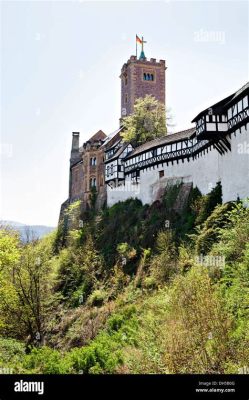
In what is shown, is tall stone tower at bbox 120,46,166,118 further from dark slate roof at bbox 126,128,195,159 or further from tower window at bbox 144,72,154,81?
dark slate roof at bbox 126,128,195,159

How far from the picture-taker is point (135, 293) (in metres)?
31.5

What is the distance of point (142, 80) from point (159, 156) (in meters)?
25.2

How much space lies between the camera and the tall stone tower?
209 feet

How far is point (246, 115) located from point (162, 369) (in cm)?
1628

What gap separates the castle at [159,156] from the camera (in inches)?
1132

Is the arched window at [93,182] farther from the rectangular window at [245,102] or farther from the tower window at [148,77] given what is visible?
the rectangular window at [245,102]

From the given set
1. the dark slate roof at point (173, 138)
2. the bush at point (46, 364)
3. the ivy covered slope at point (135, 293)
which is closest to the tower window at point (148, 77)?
the dark slate roof at point (173, 138)

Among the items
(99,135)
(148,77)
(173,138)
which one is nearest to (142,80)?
(148,77)

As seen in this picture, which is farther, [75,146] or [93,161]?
[75,146]

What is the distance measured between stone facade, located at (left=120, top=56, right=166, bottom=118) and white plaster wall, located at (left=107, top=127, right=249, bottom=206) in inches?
702

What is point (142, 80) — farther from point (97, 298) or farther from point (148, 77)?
point (97, 298)

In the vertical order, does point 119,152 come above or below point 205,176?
above

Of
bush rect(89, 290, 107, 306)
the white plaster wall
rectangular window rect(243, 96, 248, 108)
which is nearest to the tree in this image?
the white plaster wall
